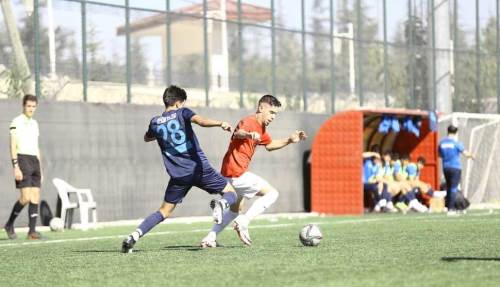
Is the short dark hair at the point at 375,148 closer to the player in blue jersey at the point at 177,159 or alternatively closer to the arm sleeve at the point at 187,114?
the player in blue jersey at the point at 177,159

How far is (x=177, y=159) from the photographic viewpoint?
13125 millimetres

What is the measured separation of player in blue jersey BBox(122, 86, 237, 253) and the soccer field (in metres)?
0.42

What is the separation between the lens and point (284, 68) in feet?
96.2

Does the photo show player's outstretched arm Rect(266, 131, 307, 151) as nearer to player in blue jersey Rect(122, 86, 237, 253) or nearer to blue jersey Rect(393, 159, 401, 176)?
player in blue jersey Rect(122, 86, 237, 253)

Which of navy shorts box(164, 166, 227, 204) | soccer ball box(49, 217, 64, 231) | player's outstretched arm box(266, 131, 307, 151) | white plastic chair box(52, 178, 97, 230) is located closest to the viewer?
navy shorts box(164, 166, 227, 204)

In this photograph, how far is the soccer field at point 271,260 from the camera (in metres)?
9.48

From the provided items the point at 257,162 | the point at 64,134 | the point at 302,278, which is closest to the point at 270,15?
the point at 257,162

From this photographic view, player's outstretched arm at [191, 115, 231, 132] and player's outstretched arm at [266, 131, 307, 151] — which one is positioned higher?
player's outstretched arm at [191, 115, 231, 132]

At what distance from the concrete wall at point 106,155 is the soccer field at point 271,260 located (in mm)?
4219

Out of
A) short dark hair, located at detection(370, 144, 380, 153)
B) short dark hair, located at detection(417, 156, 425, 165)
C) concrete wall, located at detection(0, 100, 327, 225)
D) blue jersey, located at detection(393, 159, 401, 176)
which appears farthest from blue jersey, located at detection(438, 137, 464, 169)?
concrete wall, located at detection(0, 100, 327, 225)

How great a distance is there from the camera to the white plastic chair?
21.1m

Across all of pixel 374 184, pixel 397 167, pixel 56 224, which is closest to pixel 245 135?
pixel 56 224

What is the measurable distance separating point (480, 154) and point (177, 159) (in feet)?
71.5

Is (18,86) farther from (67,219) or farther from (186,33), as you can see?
(186,33)
